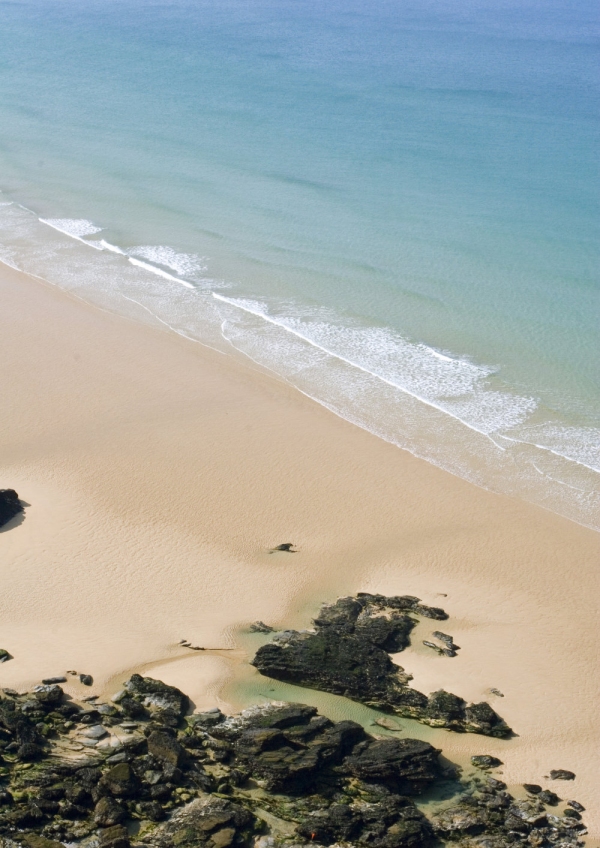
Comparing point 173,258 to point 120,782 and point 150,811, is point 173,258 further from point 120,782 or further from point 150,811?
point 150,811

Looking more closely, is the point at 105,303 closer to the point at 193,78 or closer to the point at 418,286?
the point at 418,286

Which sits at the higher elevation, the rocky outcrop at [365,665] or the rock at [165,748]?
the rock at [165,748]

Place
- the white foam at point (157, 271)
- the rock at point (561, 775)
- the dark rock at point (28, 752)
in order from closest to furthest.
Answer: the dark rock at point (28, 752), the rock at point (561, 775), the white foam at point (157, 271)

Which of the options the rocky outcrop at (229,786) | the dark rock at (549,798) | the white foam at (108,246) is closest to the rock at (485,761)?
the rocky outcrop at (229,786)

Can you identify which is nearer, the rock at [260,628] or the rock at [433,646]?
the rock at [433,646]

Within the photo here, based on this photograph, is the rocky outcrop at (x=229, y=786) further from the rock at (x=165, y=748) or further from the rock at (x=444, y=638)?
the rock at (x=444, y=638)

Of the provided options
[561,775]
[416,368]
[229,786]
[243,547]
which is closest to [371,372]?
[416,368]
